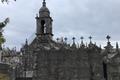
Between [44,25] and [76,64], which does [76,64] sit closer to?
[76,64]

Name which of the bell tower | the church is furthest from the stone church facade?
the bell tower

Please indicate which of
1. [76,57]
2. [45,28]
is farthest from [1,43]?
[45,28]

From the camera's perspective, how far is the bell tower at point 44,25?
55656 millimetres

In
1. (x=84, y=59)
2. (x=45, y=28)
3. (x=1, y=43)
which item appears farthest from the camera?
(x=45, y=28)

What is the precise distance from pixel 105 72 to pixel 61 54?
6.38m

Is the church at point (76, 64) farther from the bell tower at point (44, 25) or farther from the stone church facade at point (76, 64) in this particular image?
the bell tower at point (44, 25)

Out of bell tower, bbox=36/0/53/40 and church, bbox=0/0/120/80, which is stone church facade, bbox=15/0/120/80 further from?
bell tower, bbox=36/0/53/40

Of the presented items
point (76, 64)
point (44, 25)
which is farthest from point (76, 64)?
point (44, 25)

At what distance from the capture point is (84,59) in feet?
147

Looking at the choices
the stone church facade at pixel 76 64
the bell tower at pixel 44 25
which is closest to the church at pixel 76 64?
the stone church facade at pixel 76 64

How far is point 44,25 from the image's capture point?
5669 cm

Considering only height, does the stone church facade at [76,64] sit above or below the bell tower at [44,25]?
below

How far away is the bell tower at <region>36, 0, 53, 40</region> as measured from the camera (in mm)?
55656

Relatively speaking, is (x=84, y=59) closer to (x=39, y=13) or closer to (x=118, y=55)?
(x=118, y=55)
